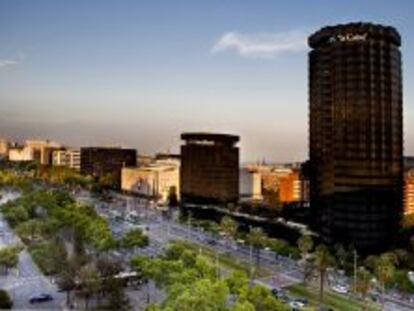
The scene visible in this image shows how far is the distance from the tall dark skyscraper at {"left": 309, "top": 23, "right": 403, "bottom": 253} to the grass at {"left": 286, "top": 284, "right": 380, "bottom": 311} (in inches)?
1284

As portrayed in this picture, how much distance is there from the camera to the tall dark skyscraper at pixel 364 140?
398ft

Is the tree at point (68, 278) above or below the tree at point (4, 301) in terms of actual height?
above

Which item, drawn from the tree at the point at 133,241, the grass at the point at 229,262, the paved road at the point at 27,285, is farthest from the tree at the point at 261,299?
the tree at the point at 133,241

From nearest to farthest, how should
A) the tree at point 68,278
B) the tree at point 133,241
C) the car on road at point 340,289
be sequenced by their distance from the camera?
the tree at point 68,278 < the car on road at point 340,289 < the tree at point 133,241

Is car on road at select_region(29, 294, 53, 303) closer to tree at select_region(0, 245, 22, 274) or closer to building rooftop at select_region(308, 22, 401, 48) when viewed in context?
tree at select_region(0, 245, 22, 274)

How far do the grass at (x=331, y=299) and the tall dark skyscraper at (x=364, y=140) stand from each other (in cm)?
3260

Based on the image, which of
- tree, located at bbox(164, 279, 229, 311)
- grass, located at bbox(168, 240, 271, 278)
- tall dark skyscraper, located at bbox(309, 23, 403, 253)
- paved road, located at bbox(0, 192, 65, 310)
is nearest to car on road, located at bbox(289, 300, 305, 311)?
grass, located at bbox(168, 240, 271, 278)

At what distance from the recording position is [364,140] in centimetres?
12319

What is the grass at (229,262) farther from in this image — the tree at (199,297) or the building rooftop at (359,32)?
the building rooftop at (359,32)

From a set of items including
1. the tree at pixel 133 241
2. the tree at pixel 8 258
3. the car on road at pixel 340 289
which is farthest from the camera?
the tree at pixel 133 241

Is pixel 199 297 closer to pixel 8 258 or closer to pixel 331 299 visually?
pixel 331 299

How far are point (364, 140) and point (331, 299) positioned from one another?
1871 inches

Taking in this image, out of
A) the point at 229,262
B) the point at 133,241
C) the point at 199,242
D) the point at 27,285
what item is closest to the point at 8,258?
the point at 27,285

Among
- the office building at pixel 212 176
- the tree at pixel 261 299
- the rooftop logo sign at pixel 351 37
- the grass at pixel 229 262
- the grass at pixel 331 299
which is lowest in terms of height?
the grass at pixel 331 299
